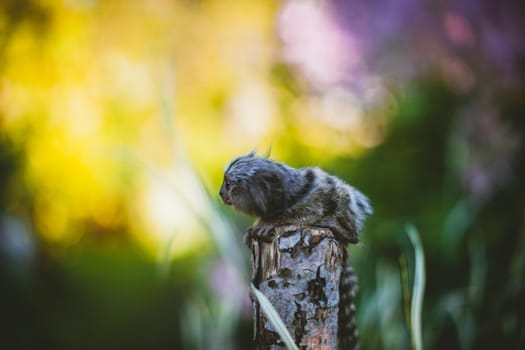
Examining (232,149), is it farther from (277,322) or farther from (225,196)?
(277,322)

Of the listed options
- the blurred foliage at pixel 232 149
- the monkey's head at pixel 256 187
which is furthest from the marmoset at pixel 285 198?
the blurred foliage at pixel 232 149

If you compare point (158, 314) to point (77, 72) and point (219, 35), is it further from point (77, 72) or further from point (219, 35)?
point (219, 35)

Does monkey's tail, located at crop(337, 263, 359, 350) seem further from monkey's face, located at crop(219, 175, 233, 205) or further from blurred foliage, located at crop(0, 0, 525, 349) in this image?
blurred foliage, located at crop(0, 0, 525, 349)

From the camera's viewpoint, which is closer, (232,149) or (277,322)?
(277,322)

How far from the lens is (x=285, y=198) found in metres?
0.55

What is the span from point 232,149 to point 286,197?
5.75 ft

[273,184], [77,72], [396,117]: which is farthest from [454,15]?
[77,72]

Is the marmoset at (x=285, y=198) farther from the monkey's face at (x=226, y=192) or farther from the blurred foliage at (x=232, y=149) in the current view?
the blurred foliage at (x=232, y=149)

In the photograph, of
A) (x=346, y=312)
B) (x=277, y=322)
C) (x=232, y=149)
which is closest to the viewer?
(x=277, y=322)

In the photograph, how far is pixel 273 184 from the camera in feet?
1.79

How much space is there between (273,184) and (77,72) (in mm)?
2221

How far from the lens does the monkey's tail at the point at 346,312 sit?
603 mm

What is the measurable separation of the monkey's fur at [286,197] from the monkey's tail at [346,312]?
19 mm

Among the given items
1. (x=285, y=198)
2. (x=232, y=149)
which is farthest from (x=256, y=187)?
(x=232, y=149)
